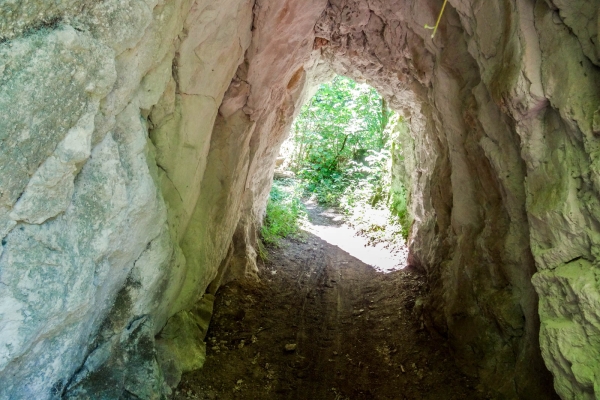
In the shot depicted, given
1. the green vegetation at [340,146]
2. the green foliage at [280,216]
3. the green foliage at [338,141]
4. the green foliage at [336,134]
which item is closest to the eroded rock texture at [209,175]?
the green foliage at [280,216]

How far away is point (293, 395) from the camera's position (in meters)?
5.23

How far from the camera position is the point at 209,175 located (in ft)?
19.6

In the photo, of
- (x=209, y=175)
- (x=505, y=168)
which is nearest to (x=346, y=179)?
(x=209, y=175)

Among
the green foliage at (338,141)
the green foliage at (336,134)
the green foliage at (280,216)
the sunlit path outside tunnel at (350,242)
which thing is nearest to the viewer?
the sunlit path outside tunnel at (350,242)

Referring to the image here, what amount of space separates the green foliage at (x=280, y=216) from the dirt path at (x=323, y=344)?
1588 mm

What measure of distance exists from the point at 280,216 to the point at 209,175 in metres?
5.74

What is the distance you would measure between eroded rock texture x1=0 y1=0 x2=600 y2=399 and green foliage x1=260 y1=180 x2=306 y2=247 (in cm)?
329

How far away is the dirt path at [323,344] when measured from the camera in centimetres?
529

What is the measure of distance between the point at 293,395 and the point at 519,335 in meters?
2.53

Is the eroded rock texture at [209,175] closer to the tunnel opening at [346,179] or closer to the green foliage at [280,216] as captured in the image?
the green foliage at [280,216]

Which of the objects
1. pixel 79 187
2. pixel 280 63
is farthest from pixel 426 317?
pixel 79 187

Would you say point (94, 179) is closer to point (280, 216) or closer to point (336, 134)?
point (280, 216)

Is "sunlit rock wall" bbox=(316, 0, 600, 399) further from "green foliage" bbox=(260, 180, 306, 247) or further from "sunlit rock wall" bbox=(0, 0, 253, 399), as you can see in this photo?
"green foliage" bbox=(260, 180, 306, 247)

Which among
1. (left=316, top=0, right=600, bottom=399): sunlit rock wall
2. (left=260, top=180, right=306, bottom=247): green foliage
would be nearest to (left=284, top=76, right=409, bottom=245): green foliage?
(left=260, top=180, right=306, bottom=247): green foliage
